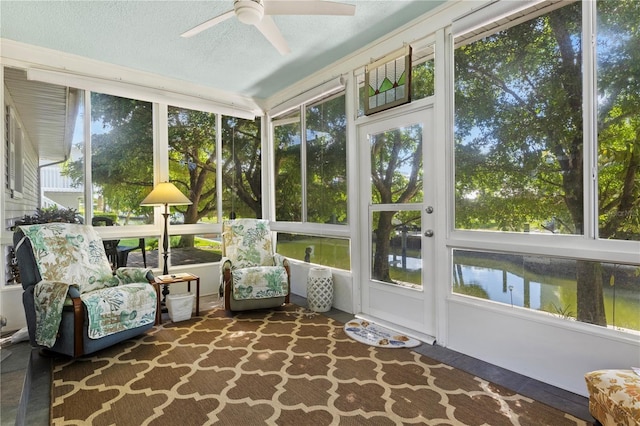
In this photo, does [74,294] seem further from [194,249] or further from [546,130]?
[546,130]

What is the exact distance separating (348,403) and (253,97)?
168 inches

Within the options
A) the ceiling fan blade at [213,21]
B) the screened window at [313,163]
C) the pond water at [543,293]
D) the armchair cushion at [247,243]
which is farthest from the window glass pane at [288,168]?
the pond water at [543,293]

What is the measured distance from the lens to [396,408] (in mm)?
1888

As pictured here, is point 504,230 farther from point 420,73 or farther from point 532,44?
point 420,73

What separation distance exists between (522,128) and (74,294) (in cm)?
347

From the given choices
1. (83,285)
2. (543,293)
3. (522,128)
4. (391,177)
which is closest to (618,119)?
(522,128)

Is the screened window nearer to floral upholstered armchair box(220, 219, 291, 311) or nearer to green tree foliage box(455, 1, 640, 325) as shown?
floral upholstered armchair box(220, 219, 291, 311)

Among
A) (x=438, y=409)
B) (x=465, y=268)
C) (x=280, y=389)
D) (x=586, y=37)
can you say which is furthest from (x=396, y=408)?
(x=586, y=37)

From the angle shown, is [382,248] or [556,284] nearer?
[556,284]

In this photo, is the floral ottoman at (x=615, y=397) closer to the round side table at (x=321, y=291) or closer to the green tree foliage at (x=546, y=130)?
the green tree foliage at (x=546, y=130)

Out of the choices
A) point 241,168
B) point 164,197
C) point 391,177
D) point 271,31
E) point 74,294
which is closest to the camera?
point 271,31

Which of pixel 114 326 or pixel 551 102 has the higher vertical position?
pixel 551 102

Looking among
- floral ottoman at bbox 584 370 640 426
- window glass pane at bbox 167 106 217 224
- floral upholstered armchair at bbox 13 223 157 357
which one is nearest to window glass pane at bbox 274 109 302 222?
window glass pane at bbox 167 106 217 224

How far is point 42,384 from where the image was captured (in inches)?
87.0
